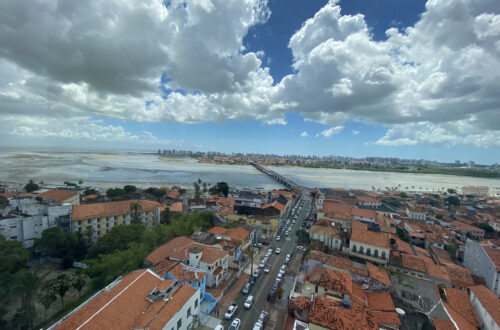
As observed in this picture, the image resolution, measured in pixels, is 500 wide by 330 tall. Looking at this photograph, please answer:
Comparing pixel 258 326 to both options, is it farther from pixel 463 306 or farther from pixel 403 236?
pixel 403 236

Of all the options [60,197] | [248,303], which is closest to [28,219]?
[60,197]

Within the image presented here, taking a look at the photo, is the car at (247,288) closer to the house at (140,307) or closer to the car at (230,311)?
the car at (230,311)

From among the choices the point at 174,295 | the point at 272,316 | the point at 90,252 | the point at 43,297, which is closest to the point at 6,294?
the point at 43,297

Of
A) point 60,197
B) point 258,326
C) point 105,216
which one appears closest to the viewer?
point 258,326

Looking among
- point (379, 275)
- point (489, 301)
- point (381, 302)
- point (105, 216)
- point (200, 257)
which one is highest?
point (200, 257)

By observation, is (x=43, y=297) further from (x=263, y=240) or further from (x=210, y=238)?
(x=263, y=240)

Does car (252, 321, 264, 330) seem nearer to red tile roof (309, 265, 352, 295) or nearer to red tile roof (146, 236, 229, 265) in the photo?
red tile roof (309, 265, 352, 295)

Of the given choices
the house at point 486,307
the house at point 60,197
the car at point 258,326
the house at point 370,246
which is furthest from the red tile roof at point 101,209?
the house at point 486,307
